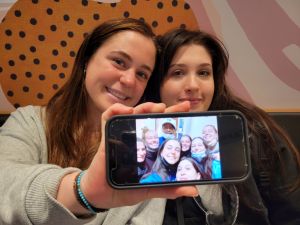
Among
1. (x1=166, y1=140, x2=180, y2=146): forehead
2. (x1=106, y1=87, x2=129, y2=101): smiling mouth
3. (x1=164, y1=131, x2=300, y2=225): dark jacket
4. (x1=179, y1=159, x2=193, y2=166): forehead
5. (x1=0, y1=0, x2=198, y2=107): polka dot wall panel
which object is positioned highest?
(x1=0, y1=0, x2=198, y2=107): polka dot wall panel

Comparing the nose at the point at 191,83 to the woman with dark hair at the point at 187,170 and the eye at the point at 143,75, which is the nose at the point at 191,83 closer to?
the eye at the point at 143,75

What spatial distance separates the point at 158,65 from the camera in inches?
32.4

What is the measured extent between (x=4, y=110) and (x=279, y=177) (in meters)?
0.87

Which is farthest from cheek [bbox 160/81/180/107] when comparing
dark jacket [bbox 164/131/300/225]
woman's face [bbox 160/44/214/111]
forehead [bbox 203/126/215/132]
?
forehead [bbox 203/126/215/132]

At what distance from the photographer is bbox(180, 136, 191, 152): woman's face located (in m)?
0.43

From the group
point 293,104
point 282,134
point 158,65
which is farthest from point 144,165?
point 293,104

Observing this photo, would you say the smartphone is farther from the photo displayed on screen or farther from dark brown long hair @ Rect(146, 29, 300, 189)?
dark brown long hair @ Rect(146, 29, 300, 189)

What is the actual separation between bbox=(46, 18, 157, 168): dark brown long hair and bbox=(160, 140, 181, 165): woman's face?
1.08 feet

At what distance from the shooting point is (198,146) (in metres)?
0.43

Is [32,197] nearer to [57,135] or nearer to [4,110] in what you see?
[57,135]

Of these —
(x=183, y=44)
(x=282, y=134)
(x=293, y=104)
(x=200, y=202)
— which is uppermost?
(x=183, y=44)

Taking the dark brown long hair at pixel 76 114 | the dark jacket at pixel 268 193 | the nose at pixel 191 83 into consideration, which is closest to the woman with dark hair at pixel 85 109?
the dark brown long hair at pixel 76 114

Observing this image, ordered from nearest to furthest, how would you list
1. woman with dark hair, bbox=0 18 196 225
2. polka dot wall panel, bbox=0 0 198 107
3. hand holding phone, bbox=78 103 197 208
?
hand holding phone, bbox=78 103 197 208 → woman with dark hair, bbox=0 18 196 225 → polka dot wall panel, bbox=0 0 198 107

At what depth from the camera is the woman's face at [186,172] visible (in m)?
0.42
